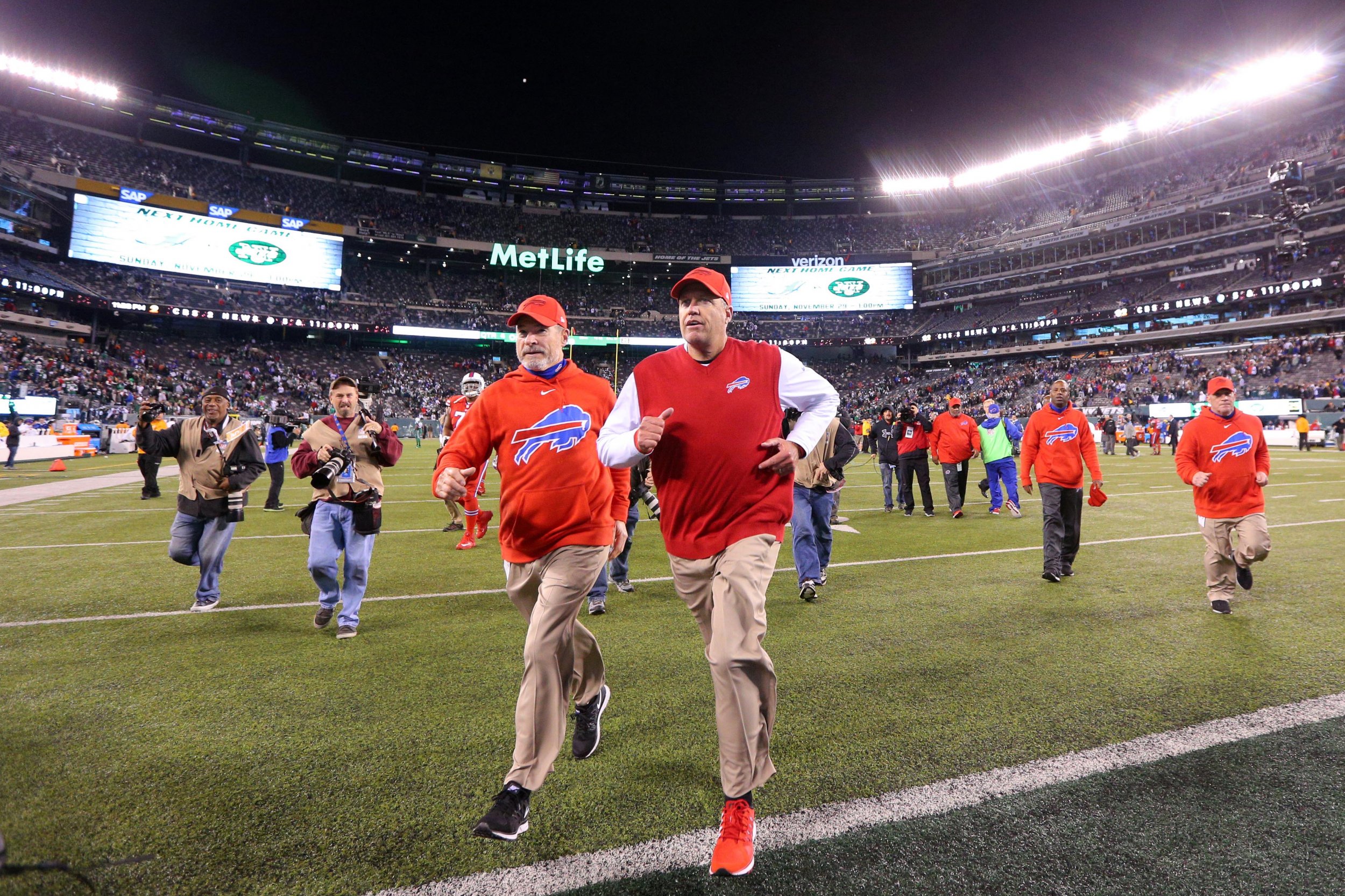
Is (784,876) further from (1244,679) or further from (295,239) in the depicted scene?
(295,239)

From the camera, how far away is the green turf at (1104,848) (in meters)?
2.09

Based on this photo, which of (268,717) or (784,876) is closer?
(784,876)

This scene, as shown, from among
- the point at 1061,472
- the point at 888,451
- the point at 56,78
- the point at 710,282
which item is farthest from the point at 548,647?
the point at 56,78

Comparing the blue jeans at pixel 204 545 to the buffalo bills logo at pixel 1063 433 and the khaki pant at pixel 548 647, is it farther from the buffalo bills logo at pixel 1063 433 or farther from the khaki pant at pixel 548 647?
the buffalo bills logo at pixel 1063 433

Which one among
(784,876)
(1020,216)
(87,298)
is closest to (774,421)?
(784,876)

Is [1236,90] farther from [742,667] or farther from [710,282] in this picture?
[742,667]

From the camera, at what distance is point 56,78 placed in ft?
153

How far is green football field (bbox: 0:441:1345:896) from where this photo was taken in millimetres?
2230

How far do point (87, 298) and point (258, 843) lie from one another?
196 ft

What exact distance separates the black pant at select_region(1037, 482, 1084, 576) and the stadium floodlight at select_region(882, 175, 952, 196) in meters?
72.5

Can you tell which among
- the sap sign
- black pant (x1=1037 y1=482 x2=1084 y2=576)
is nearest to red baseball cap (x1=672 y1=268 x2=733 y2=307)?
black pant (x1=1037 y1=482 x2=1084 y2=576)

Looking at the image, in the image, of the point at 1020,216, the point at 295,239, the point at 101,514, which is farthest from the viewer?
the point at 1020,216

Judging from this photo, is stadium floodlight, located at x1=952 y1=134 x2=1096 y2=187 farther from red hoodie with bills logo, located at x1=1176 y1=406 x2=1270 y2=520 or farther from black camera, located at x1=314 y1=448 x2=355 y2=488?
black camera, located at x1=314 y1=448 x2=355 y2=488

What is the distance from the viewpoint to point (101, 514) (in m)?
10.9
